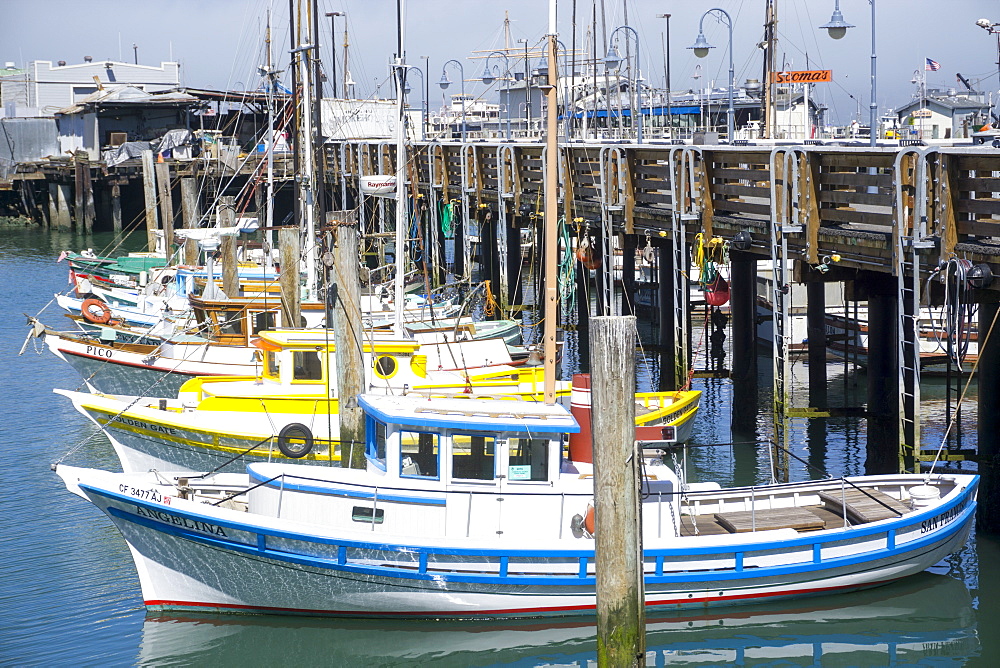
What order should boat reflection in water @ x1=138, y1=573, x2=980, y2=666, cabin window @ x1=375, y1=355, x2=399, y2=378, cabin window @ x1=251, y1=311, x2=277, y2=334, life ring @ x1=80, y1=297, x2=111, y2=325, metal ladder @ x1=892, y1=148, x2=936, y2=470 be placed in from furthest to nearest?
life ring @ x1=80, y1=297, x2=111, y2=325
cabin window @ x1=251, y1=311, x2=277, y2=334
cabin window @ x1=375, y1=355, x2=399, y2=378
boat reflection in water @ x1=138, y1=573, x2=980, y2=666
metal ladder @ x1=892, y1=148, x2=936, y2=470

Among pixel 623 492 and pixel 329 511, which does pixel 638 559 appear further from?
pixel 329 511

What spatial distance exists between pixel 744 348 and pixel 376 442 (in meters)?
8.65

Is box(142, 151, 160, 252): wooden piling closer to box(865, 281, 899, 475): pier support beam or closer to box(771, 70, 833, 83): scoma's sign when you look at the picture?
box(771, 70, 833, 83): scoma's sign

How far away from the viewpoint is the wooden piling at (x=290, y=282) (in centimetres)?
2398

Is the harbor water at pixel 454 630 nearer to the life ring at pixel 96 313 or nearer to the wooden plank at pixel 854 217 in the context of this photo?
the wooden plank at pixel 854 217

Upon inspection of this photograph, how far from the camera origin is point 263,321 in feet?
84.3

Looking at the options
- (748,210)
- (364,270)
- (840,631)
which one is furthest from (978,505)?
(364,270)

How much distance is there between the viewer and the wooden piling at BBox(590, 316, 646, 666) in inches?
399

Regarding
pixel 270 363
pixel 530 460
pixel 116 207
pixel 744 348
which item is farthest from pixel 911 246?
pixel 116 207

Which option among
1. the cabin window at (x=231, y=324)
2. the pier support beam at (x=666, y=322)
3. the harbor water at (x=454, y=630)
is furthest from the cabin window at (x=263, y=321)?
the pier support beam at (x=666, y=322)

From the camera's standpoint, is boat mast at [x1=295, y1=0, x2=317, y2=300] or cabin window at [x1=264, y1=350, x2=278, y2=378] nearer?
cabin window at [x1=264, y1=350, x2=278, y2=378]

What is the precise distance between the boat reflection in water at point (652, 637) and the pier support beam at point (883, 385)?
Answer: 2.41 m

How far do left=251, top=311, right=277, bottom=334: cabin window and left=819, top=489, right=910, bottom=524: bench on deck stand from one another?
567 inches

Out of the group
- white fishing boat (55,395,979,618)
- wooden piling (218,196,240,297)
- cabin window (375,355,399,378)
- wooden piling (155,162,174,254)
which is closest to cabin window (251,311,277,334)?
wooden piling (218,196,240,297)
